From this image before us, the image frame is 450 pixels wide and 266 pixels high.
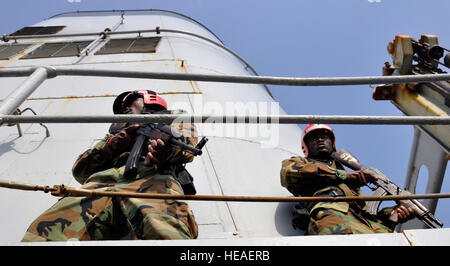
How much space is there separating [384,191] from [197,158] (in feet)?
5.35

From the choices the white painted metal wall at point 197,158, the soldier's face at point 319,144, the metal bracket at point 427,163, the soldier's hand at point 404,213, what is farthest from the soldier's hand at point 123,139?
the metal bracket at point 427,163

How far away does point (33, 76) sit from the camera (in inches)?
57.3

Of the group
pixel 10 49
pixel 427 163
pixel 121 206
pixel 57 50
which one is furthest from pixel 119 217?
pixel 10 49

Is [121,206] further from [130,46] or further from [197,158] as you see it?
[130,46]

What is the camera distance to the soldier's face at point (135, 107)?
2.43 meters

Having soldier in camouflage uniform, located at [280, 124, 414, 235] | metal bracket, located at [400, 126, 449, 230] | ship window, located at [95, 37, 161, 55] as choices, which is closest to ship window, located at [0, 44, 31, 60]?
ship window, located at [95, 37, 161, 55]

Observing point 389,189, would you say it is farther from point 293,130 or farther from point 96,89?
point 96,89

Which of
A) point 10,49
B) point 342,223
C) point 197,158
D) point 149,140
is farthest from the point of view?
point 10,49

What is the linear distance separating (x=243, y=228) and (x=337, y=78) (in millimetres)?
1192

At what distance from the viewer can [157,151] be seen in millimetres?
1851

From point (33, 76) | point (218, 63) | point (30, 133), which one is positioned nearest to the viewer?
point (33, 76)

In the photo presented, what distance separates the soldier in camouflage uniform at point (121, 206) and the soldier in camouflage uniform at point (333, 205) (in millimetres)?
862
